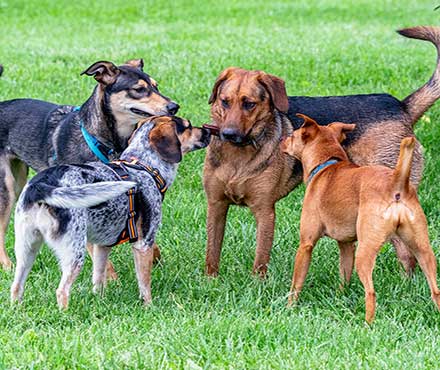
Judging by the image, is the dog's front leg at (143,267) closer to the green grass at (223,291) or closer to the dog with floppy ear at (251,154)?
the green grass at (223,291)

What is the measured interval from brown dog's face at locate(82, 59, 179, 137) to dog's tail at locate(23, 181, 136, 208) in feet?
5.58

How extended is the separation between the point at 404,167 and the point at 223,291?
1688mm

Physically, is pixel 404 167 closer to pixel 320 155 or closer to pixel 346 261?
pixel 320 155

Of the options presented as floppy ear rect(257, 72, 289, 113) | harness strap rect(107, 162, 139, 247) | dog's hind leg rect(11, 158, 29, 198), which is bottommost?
dog's hind leg rect(11, 158, 29, 198)

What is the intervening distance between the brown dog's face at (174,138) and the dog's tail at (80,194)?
1043mm

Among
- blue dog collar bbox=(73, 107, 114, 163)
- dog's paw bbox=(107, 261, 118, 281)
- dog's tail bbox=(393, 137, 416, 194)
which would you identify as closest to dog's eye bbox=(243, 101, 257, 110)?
blue dog collar bbox=(73, 107, 114, 163)

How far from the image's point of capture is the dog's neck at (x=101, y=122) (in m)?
7.35

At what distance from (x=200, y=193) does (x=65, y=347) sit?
4.29 m

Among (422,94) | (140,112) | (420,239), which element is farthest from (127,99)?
(420,239)

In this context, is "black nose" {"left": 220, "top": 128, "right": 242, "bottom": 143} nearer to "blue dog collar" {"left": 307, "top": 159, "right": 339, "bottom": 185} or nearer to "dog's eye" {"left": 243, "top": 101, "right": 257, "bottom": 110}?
"dog's eye" {"left": 243, "top": 101, "right": 257, "bottom": 110}

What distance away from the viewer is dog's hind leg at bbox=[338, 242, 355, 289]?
21.7ft

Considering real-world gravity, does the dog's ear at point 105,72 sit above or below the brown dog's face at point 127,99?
above

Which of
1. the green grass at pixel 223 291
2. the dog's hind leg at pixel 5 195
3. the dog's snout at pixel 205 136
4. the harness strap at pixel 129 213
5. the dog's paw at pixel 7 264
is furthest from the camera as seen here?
the dog's hind leg at pixel 5 195

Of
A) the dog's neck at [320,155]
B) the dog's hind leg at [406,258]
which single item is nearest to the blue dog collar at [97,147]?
the dog's neck at [320,155]
